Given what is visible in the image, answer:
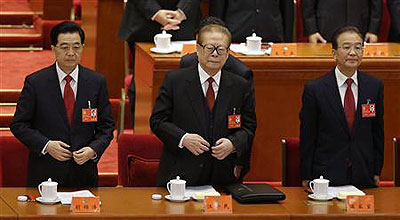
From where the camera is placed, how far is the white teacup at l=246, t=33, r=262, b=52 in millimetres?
5738

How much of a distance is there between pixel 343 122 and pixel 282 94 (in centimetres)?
104

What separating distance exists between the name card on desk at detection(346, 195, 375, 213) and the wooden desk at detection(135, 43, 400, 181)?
5.13 feet

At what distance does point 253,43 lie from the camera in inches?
226

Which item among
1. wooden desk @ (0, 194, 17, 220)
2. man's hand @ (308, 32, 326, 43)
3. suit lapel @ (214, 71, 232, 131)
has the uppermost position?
man's hand @ (308, 32, 326, 43)

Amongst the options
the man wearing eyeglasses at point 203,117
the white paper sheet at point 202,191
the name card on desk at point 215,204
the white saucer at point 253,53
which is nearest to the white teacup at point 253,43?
the white saucer at point 253,53

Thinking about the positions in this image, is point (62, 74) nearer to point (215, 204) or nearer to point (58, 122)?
point (58, 122)

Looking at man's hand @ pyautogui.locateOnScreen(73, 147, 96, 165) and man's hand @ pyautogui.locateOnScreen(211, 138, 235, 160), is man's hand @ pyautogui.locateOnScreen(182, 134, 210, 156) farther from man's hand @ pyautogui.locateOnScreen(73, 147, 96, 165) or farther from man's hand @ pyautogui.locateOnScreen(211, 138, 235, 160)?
man's hand @ pyautogui.locateOnScreen(73, 147, 96, 165)

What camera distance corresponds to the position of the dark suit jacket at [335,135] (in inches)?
185

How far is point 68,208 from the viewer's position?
4.10 meters

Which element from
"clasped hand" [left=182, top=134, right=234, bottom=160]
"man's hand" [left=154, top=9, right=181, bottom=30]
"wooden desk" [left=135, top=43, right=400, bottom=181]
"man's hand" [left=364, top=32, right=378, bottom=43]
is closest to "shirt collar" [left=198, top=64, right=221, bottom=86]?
"clasped hand" [left=182, top=134, right=234, bottom=160]

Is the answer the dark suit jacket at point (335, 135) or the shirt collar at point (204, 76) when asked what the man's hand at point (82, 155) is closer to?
the shirt collar at point (204, 76)

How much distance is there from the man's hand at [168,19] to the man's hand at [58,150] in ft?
5.85

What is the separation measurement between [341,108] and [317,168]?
0.92ft

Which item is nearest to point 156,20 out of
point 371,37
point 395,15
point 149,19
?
point 149,19
